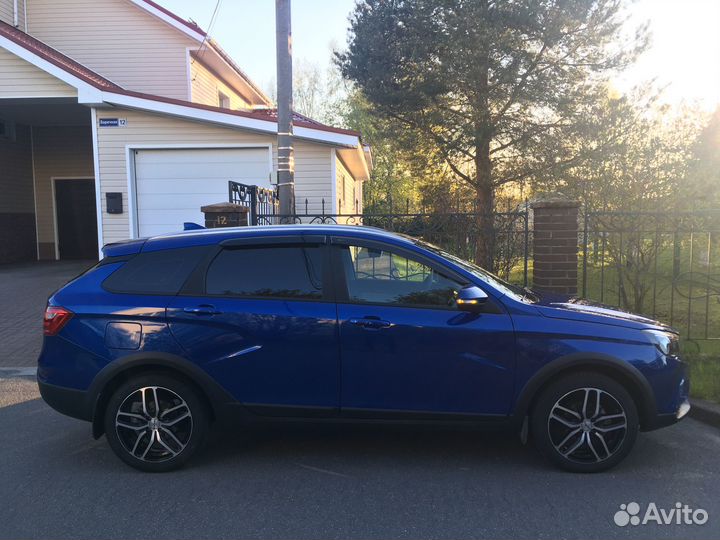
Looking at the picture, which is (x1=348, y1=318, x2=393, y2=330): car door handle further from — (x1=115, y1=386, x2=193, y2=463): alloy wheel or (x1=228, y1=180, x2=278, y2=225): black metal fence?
(x1=228, y1=180, x2=278, y2=225): black metal fence

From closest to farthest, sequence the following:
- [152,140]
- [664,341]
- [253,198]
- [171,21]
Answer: [664,341] < [253,198] < [152,140] < [171,21]

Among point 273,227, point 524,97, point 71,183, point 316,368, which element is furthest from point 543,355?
point 71,183

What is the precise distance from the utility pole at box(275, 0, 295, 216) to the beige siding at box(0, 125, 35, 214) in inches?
441

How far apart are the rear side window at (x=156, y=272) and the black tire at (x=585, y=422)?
8.73ft

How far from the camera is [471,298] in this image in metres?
3.82

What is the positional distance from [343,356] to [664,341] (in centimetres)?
224

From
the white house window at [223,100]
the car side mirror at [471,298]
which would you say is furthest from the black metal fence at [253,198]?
the white house window at [223,100]

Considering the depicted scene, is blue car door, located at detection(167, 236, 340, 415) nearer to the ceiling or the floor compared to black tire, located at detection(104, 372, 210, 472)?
nearer to the ceiling

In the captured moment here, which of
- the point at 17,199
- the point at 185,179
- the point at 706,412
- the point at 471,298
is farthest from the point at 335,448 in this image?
the point at 17,199

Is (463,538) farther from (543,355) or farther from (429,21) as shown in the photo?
(429,21)

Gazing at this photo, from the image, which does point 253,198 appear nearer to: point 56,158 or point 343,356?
point 343,356

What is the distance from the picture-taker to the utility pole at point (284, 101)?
26.0 ft

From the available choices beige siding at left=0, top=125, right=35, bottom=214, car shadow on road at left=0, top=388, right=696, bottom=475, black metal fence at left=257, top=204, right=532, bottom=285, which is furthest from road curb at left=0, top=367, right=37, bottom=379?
beige siding at left=0, top=125, right=35, bottom=214

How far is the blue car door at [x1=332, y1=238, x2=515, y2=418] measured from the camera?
388 cm
